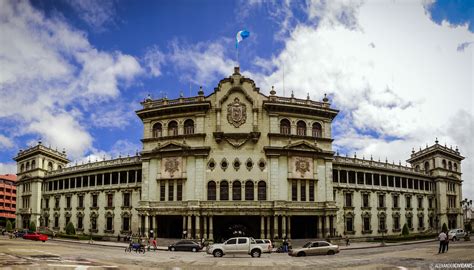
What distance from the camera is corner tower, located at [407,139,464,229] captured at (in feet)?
253

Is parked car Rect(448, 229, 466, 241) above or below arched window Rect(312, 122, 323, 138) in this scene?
below

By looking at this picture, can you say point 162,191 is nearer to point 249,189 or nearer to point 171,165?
point 171,165

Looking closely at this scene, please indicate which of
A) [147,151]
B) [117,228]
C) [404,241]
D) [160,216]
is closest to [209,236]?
[160,216]

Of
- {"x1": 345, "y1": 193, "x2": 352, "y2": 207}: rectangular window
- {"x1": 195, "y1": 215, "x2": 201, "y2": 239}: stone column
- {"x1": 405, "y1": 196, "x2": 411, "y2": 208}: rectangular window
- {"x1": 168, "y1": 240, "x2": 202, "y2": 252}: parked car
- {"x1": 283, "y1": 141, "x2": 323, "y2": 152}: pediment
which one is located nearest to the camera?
{"x1": 168, "y1": 240, "x2": 202, "y2": 252}: parked car

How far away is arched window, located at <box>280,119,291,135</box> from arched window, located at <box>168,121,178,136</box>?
1352 cm

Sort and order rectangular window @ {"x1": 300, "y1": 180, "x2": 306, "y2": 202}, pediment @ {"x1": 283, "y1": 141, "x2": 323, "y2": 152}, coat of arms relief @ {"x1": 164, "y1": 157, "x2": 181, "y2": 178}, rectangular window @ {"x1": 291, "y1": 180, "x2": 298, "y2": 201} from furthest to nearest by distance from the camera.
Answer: coat of arms relief @ {"x1": 164, "y1": 157, "x2": 181, "y2": 178}
rectangular window @ {"x1": 300, "y1": 180, "x2": 306, "y2": 202}
pediment @ {"x1": 283, "y1": 141, "x2": 323, "y2": 152}
rectangular window @ {"x1": 291, "y1": 180, "x2": 298, "y2": 201}

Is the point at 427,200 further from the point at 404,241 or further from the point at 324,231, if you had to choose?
the point at 324,231

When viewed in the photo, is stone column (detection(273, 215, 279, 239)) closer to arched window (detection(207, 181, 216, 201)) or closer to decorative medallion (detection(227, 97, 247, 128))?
arched window (detection(207, 181, 216, 201))

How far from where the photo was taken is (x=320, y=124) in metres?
55.6

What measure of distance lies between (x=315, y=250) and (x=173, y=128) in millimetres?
26724

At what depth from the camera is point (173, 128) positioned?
2154 inches

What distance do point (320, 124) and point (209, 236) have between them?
2037 centimetres

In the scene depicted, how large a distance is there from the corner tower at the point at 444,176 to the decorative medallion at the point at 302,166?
1380 inches

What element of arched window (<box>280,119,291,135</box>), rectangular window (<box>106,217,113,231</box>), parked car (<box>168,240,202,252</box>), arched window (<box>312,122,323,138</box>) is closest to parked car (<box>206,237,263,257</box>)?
parked car (<box>168,240,202,252</box>)
